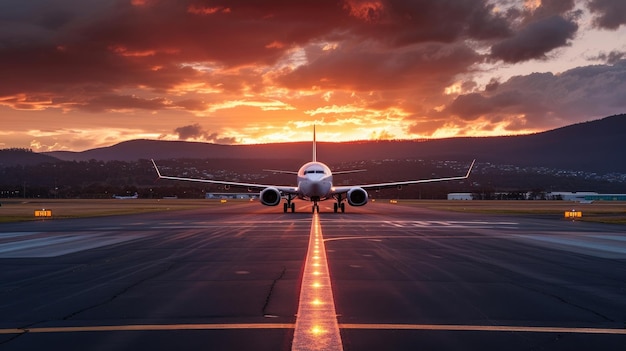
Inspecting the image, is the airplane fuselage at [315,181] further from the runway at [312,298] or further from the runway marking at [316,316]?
the runway marking at [316,316]

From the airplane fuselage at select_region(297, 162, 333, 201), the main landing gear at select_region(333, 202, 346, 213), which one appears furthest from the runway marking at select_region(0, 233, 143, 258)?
the main landing gear at select_region(333, 202, 346, 213)

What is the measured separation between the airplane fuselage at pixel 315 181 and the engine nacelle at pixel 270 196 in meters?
2.02

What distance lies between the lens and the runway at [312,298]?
763 centimetres

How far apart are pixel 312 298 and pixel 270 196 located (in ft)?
134

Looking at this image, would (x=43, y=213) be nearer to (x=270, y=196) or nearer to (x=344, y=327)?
(x=270, y=196)

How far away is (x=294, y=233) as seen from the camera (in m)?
28.0

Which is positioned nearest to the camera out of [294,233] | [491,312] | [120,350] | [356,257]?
[120,350]

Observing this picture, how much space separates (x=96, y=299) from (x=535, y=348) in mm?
7098

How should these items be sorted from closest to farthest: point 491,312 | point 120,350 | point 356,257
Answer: point 120,350 → point 491,312 → point 356,257

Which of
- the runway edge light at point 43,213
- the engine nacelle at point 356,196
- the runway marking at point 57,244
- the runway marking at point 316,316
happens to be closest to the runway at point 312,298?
the runway marking at point 316,316

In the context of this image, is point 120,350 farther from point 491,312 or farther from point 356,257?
point 356,257

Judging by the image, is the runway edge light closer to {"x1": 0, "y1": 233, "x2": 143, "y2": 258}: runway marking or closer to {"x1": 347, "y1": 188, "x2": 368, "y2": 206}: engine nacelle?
{"x1": 0, "y1": 233, "x2": 143, "y2": 258}: runway marking

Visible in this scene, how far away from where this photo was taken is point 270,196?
51.1 meters

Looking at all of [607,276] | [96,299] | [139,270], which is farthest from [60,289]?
[607,276]
